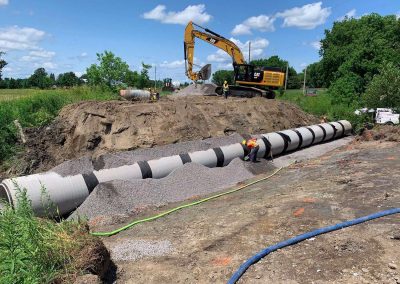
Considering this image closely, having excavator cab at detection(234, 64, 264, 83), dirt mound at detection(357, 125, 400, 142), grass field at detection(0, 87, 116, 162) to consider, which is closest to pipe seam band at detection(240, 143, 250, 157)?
dirt mound at detection(357, 125, 400, 142)

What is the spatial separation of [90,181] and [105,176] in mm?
450

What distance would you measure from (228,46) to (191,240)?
18.0 meters

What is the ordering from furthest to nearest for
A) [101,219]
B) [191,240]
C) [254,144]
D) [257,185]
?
[254,144] < [257,185] < [101,219] < [191,240]

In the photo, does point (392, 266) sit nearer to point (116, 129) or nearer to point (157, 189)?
point (157, 189)

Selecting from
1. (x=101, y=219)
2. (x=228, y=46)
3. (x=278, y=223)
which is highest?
(x=228, y=46)

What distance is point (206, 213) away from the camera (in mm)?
8250

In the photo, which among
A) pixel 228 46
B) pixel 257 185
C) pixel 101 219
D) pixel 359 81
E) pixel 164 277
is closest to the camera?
pixel 164 277

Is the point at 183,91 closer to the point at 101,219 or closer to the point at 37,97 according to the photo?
the point at 37,97

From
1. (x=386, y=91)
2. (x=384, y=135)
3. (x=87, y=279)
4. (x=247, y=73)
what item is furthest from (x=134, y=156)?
(x=386, y=91)

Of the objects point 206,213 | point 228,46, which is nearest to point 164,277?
point 206,213

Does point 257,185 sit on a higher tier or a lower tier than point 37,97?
lower

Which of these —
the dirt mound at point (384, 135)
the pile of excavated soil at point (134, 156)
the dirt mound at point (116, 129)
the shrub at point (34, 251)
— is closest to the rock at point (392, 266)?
the shrub at point (34, 251)

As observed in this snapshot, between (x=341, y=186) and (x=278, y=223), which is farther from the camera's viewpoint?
(x=341, y=186)

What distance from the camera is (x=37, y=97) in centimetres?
1631
